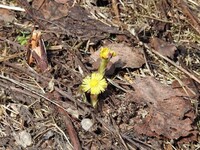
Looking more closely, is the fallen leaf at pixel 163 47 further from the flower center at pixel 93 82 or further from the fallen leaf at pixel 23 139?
the fallen leaf at pixel 23 139

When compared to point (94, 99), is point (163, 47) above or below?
above

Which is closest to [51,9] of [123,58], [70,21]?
[70,21]

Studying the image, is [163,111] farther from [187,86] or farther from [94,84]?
[94,84]

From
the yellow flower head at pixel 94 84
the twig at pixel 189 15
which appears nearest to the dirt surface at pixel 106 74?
the twig at pixel 189 15

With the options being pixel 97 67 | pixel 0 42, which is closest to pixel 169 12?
pixel 97 67

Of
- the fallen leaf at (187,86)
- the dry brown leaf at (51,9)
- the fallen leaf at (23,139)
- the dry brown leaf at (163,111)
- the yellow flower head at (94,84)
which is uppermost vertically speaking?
the dry brown leaf at (51,9)

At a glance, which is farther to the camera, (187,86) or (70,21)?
(70,21)
